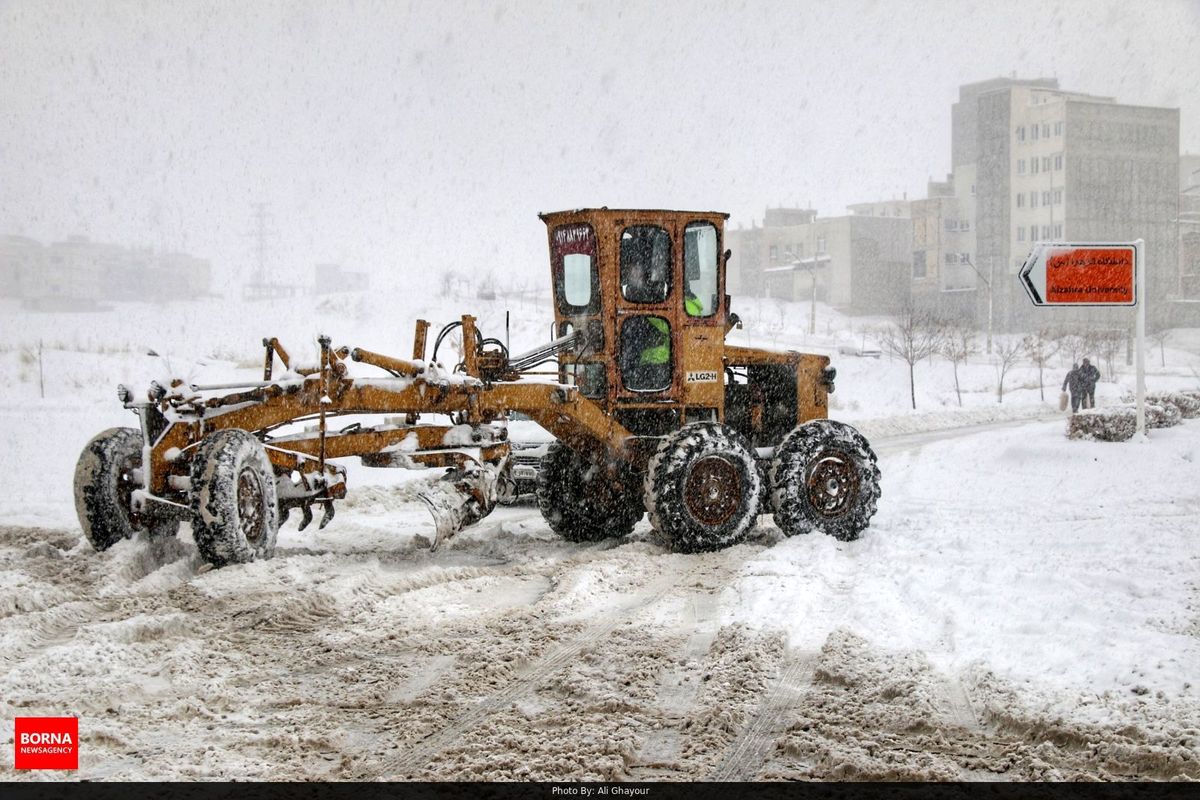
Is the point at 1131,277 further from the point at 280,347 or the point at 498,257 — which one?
the point at 280,347

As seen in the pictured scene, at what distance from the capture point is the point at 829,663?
15.5 feet

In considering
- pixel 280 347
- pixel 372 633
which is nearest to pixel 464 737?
pixel 372 633

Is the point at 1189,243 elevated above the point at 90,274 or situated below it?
above

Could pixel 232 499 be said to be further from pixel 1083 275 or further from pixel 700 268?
pixel 1083 275

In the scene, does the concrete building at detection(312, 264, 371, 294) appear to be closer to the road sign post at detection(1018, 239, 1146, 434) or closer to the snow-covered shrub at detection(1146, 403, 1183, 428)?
the road sign post at detection(1018, 239, 1146, 434)

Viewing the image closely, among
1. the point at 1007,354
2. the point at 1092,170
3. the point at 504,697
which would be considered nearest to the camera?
the point at 504,697

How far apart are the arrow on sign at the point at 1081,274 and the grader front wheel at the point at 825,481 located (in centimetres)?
162

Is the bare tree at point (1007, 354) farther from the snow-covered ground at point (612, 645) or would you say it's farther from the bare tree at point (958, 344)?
the snow-covered ground at point (612, 645)

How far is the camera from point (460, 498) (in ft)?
23.4

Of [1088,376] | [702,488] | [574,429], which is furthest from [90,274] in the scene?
[1088,376]

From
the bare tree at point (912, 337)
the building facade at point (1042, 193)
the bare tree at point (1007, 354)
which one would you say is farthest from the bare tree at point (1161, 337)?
the bare tree at point (912, 337)

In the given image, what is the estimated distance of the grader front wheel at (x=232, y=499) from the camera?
241 inches

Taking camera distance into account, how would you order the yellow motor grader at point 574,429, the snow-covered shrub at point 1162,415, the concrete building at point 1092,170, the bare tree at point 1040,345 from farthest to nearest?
1. the bare tree at point 1040,345
2. the snow-covered shrub at point 1162,415
3. the concrete building at point 1092,170
4. the yellow motor grader at point 574,429

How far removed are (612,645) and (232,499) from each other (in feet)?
7.91
